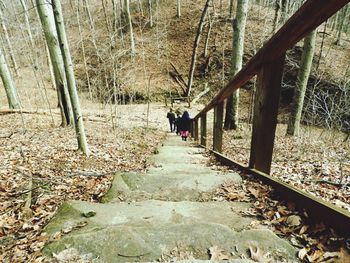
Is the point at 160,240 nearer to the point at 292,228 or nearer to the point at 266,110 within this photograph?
the point at 292,228

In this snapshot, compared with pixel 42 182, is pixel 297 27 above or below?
above

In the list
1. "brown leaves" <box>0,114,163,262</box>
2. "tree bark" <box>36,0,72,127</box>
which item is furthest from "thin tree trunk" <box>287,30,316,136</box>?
"tree bark" <box>36,0,72,127</box>

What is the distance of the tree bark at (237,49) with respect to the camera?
927 centimetres

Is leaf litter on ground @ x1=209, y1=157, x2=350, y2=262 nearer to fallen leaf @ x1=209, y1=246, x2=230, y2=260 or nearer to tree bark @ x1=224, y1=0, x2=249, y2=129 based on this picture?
fallen leaf @ x1=209, y1=246, x2=230, y2=260

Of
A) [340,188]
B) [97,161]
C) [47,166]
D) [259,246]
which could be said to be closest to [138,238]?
[259,246]

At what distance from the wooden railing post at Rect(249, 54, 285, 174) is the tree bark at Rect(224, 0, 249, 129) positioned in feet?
26.2

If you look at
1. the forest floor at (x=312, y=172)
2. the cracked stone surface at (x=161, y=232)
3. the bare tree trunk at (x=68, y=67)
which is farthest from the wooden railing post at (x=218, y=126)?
the bare tree trunk at (x=68, y=67)

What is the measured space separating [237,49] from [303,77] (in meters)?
3.07

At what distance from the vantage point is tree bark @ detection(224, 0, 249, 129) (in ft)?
30.4

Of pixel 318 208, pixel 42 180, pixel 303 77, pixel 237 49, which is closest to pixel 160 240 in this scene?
pixel 318 208

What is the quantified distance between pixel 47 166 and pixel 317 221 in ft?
15.4

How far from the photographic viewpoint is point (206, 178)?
274 centimetres

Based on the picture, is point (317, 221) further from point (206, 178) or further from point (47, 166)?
point (47, 166)

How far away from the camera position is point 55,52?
28.5ft
